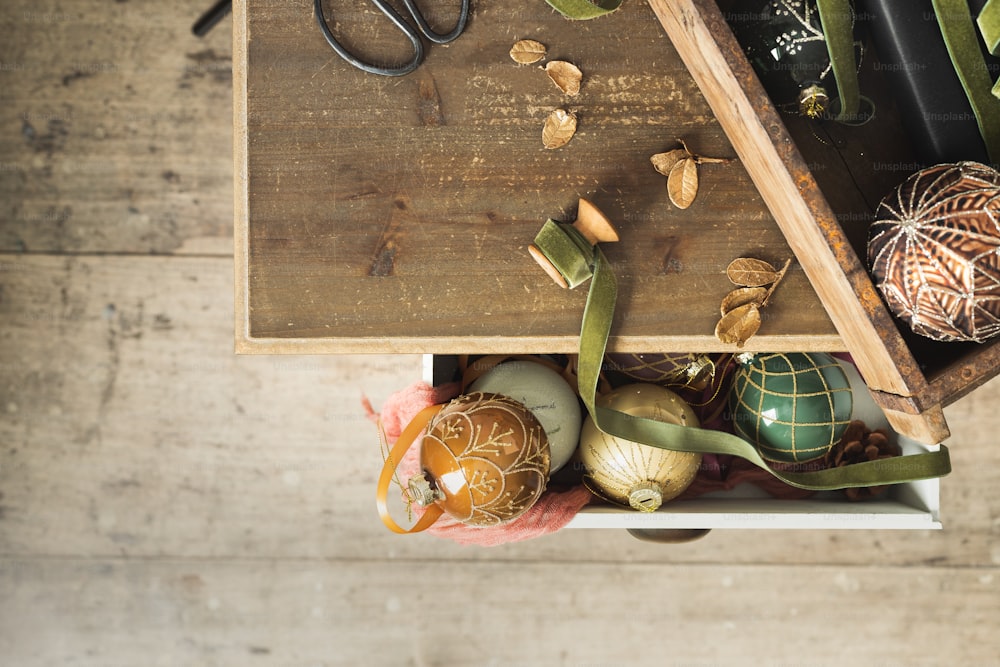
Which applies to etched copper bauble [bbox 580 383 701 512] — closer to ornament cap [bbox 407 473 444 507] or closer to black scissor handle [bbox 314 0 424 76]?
ornament cap [bbox 407 473 444 507]

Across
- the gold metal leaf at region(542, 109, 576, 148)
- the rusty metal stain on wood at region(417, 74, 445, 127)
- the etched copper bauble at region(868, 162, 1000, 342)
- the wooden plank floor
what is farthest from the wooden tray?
the wooden plank floor

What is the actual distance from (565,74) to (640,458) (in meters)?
0.37

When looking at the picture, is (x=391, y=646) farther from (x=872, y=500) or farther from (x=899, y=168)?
(x=899, y=168)

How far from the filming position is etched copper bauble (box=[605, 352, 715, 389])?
0.77 meters

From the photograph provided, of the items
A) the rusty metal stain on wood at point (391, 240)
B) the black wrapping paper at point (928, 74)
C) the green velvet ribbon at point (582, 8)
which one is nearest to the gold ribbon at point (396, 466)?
the rusty metal stain on wood at point (391, 240)

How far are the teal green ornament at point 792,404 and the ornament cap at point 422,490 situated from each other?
0.33 metres

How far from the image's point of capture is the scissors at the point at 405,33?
0.70 m

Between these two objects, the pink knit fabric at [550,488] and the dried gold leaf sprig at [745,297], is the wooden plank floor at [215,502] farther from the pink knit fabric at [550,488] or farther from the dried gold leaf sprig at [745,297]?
the dried gold leaf sprig at [745,297]

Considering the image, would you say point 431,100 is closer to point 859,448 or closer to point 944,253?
point 944,253

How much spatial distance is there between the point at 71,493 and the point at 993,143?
1.33 m

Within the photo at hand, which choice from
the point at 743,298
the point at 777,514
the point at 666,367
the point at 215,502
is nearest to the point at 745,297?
the point at 743,298

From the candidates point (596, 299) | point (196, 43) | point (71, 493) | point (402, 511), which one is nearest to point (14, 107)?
point (196, 43)

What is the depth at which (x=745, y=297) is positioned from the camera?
2.31ft

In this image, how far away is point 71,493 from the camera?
1.21 m
